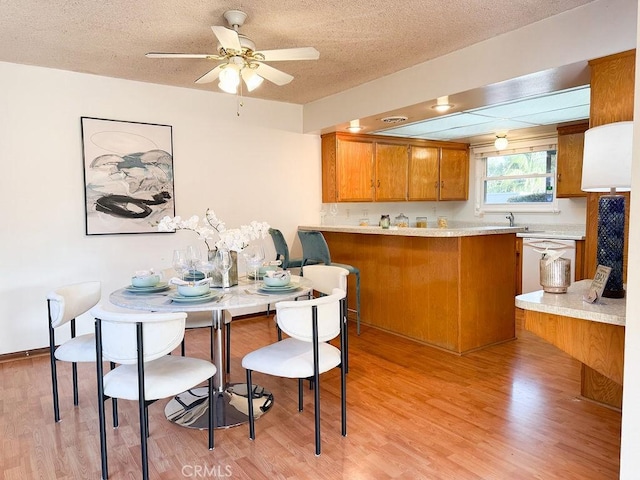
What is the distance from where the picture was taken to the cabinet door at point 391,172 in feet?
18.7

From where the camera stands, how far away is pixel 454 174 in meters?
6.72

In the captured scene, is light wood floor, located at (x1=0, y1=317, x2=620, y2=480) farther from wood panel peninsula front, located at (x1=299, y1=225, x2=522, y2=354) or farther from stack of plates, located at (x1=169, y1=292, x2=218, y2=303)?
stack of plates, located at (x1=169, y1=292, x2=218, y2=303)

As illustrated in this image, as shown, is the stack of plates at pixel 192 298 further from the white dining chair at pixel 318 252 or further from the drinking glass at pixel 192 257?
the white dining chair at pixel 318 252

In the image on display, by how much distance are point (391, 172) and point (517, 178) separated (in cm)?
208

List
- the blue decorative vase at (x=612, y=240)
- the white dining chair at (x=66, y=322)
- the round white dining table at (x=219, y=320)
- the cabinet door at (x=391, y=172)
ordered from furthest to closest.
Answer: the cabinet door at (x=391, y=172) < the white dining chair at (x=66, y=322) < the round white dining table at (x=219, y=320) < the blue decorative vase at (x=612, y=240)

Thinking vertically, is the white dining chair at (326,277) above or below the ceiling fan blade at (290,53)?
below

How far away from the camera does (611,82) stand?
8.57 feet

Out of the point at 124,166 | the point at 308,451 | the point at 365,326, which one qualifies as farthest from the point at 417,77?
the point at 308,451

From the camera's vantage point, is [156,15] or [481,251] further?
[481,251]

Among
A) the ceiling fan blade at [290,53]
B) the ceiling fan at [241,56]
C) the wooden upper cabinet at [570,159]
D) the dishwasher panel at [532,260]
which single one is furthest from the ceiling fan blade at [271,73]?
the wooden upper cabinet at [570,159]

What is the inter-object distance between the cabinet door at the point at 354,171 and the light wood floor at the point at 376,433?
250 cm

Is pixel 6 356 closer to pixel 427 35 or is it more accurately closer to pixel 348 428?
pixel 348 428

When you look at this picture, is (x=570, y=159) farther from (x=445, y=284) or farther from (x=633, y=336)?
(x=633, y=336)

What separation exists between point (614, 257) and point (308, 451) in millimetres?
1800
